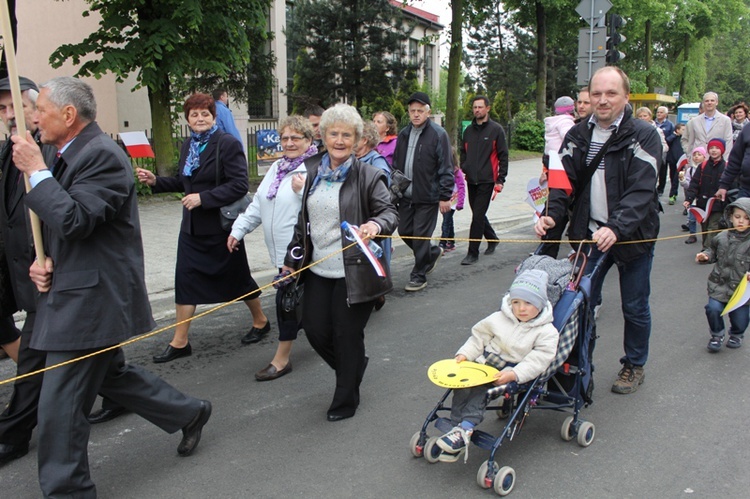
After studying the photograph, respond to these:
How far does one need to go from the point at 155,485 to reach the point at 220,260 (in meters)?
2.17

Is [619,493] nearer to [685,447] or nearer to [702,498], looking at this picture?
[702,498]

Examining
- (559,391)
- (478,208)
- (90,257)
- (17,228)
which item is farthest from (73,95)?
(478,208)

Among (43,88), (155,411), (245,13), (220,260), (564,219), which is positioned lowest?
(155,411)

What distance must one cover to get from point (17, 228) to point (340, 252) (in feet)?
6.04

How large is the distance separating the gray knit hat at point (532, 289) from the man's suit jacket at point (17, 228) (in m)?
2.64

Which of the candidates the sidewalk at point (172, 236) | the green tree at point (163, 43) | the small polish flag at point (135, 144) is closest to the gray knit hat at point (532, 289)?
the small polish flag at point (135, 144)

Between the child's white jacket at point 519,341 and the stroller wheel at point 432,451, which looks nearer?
the child's white jacket at point 519,341

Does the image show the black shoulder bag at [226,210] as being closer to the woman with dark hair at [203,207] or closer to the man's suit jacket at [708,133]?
the woman with dark hair at [203,207]

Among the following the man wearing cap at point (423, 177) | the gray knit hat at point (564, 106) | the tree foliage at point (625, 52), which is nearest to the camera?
the man wearing cap at point (423, 177)

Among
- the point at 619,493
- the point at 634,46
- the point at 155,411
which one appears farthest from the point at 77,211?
the point at 634,46

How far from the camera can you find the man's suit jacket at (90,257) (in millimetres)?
3082

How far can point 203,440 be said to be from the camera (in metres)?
4.02

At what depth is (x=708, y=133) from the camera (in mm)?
10664

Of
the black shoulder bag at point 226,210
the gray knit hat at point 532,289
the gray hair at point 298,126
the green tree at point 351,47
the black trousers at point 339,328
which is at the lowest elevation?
the black trousers at point 339,328
